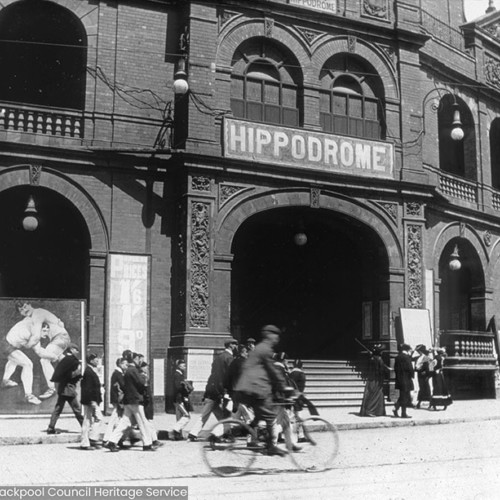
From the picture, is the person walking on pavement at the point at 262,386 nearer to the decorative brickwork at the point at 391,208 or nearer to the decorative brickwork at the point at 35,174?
the decorative brickwork at the point at 35,174

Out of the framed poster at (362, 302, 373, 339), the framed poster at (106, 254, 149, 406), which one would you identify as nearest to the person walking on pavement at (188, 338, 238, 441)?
the framed poster at (106, 254, 149, 406)

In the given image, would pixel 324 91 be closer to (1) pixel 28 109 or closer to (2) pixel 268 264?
(2) pixel 268 264

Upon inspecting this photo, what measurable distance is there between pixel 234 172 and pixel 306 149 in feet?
7.16

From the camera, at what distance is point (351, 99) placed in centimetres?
2162

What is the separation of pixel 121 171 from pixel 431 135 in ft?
31.7

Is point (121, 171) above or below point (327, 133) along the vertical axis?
below

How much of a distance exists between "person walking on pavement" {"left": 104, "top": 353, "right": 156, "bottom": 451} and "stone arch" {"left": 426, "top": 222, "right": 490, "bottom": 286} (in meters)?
12.4

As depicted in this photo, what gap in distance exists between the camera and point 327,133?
20.4m

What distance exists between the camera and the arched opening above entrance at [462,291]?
81.7ft

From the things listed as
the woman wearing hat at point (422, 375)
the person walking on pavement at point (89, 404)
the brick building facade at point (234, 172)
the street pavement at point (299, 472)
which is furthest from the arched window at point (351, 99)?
the person walking on pavement at point (89, 404)

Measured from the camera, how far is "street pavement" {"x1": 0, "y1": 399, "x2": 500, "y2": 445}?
43.9 feet

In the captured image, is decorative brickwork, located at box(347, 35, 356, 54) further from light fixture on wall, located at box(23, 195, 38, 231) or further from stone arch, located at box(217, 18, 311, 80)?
light fixture on wall, located at box(23, 195, 38, 231)

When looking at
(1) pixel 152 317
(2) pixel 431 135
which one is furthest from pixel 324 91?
(1) pixel 152 317

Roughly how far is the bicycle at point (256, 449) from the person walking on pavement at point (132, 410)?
2111 mm
